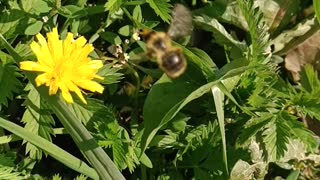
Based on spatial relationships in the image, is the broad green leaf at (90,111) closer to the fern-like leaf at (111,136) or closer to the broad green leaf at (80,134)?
the fern-like leaf at (111,136)

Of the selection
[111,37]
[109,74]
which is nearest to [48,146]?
[109,74]

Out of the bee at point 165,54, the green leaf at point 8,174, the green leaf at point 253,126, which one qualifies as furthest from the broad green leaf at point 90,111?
the green leaf at point 253,126

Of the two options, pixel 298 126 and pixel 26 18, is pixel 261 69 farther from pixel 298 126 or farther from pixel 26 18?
pixel 26 18

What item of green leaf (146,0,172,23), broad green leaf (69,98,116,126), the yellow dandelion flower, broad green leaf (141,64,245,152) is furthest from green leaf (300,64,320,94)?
the yellow dandelion flower

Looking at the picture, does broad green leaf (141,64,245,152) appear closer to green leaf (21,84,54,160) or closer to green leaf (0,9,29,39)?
green leaf (21,84,54,160)

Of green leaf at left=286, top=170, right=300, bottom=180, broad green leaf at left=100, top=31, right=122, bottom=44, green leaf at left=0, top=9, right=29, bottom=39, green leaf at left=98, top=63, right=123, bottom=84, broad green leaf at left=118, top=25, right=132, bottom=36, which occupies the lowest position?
green leaf at left=286, top=170, right=300, bottom=180

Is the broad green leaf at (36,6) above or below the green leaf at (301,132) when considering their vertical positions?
above

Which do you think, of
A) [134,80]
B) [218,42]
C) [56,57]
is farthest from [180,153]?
[56,57]
